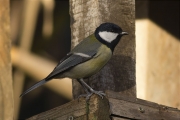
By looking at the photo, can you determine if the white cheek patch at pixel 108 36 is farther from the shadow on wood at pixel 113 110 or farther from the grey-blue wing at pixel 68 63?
the shadow on wood at pixel 113 110

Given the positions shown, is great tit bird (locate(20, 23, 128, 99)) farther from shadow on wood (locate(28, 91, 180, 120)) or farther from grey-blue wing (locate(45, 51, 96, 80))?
shadow on wood (locate(28, 91, 180, 120))

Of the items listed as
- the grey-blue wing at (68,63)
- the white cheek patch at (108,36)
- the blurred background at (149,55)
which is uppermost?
the white cheek patch at (108,36)

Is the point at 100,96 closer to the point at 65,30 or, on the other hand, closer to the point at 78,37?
the point at 78,37

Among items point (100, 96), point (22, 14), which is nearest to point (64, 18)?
point (22, 14)

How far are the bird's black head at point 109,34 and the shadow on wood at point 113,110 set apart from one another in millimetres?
448

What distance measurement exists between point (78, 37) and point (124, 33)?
21cm

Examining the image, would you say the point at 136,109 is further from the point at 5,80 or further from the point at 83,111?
the point at 5,80

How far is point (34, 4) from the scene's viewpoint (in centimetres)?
340

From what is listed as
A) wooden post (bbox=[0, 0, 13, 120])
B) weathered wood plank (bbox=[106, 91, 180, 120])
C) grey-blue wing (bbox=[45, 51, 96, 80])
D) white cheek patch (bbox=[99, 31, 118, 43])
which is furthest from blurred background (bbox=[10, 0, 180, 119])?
wooden post (bbox=[0, 0, 13, 120])

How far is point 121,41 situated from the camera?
2600mm

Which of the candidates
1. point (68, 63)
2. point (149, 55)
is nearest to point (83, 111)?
point (68, 63)

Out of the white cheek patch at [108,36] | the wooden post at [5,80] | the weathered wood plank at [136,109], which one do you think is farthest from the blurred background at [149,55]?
the wooden post at [5,80]

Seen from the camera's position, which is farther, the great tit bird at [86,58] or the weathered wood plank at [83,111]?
the great tit bird at [86,58]

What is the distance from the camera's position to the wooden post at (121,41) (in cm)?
247
